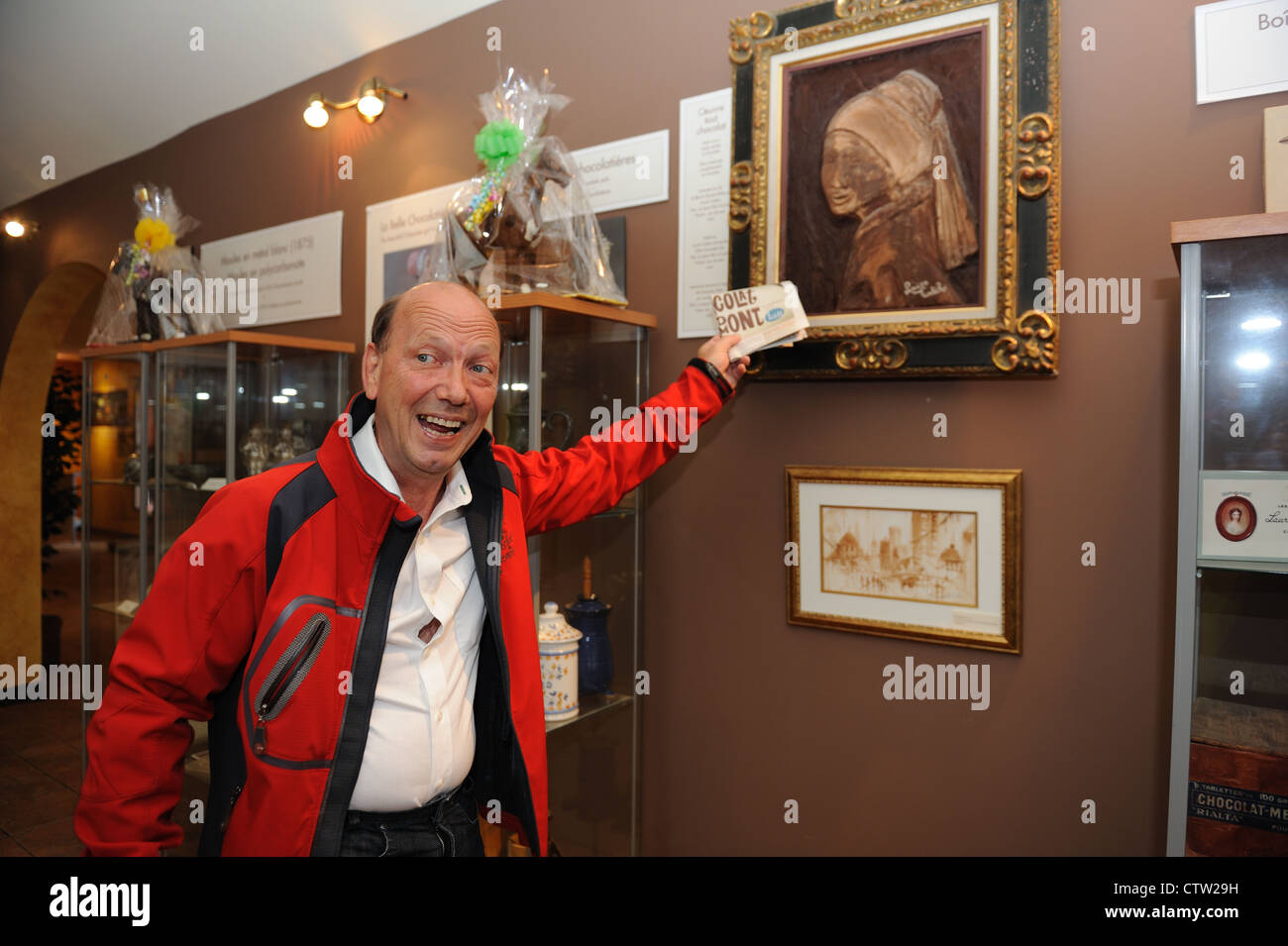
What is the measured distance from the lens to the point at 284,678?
58.4 inches

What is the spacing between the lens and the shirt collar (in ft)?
5.45

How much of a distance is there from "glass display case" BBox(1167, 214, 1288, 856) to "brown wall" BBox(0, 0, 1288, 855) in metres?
0.32

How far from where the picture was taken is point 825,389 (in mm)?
2270

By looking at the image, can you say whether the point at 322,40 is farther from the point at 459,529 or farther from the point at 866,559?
the point at 866,559

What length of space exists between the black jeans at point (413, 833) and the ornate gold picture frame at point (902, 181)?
1377 millimetres

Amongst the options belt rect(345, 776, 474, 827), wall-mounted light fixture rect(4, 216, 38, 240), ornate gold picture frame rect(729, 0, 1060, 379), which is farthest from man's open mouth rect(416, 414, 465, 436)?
wall-mounted light fixture rect(4, 216, 38, 240)

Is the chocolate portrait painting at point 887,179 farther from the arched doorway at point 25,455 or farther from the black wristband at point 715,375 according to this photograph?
the arched doorway at point 25,455

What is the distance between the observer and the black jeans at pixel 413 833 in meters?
1.56

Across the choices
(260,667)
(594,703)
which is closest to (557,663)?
(594,703)

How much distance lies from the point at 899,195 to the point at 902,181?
0.03 metres

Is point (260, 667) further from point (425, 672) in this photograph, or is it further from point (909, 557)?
point (909, 557)

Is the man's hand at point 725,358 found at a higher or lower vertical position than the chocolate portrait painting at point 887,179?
lower

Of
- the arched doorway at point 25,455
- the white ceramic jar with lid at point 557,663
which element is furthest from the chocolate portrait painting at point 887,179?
the arched doorway at point 25,455
